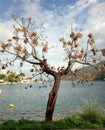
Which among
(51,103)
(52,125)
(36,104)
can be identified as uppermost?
(51,103)

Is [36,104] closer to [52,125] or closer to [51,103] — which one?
[51,103]

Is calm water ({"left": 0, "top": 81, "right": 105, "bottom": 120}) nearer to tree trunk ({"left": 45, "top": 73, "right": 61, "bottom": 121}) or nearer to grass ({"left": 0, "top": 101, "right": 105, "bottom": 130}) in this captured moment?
tree trunk ({"left": 45, "top": 73, "right": 61, "bottom": 121})

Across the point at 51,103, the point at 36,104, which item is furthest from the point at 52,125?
the point at 36,104

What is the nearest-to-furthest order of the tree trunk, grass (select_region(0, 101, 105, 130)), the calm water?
grass (select_region(0, 101, 105, 130)) < the tree trunk < the calm water

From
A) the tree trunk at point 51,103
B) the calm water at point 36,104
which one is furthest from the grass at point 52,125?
the calm water at point 36,104

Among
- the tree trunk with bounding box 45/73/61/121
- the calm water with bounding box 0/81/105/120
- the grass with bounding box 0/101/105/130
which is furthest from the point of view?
the calm water with bounding box 0/81/105/120

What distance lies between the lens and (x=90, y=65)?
14.5 m

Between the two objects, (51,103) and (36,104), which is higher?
(51,103)

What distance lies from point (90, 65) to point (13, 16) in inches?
180

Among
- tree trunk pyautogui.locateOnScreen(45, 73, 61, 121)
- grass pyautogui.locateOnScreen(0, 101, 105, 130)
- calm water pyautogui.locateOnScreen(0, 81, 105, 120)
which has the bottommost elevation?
calm water pyautogui.locateOnScreen(0, 81, 105, 120)

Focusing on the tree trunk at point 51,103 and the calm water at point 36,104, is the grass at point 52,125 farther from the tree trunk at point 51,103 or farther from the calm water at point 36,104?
the calm water at point 36,104

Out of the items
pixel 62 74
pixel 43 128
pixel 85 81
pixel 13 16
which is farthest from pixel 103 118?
pixel 13 16

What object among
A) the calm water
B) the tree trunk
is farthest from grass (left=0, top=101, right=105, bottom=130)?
the calm water

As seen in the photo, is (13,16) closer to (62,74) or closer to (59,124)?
(62,74)
